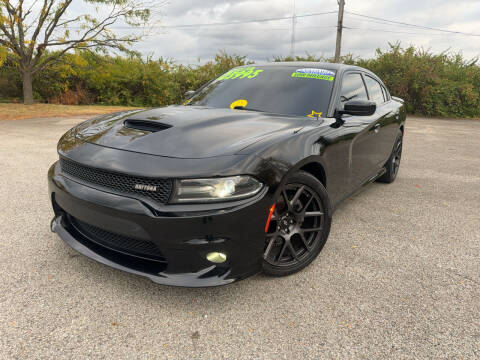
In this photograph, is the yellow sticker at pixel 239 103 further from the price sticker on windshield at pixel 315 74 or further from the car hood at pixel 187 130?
the price sticker on windshield at pixel 315 74

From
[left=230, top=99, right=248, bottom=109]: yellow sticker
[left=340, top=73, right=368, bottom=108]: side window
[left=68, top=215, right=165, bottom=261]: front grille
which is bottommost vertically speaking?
[left=68, top=215, right=165, bottom=261]: front grille

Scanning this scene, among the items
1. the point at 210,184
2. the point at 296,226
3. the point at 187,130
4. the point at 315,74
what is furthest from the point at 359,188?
the point at 210,184

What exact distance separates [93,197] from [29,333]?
78 cm

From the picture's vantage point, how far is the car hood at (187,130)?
2068 mm

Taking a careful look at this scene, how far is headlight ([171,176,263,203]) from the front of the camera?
1.86 metres

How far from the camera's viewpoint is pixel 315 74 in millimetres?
3316

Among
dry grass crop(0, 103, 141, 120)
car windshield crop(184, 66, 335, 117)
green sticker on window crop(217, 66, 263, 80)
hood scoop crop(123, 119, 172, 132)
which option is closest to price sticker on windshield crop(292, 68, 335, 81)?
car windshield crop(184, 66, 335, 117)

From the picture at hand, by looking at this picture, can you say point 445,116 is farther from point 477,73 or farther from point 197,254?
point 197,254

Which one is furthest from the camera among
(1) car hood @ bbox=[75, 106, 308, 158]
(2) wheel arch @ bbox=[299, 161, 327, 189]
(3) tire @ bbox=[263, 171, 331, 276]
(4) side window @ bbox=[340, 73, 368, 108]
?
(4) side window @ bbox=[340, 73, 368, 108]

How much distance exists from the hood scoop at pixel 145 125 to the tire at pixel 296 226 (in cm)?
95

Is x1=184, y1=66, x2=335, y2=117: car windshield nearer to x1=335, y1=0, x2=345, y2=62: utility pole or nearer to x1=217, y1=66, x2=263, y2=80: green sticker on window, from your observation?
x1=217, y1=66, x2=263, y2=80: green sticker on window

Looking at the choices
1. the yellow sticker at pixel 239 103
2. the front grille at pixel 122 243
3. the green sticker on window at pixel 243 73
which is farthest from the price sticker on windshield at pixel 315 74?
the front grille at pixel 122 243

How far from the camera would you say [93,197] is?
202cm

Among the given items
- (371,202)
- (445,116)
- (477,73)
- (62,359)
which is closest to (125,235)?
(62,359)
